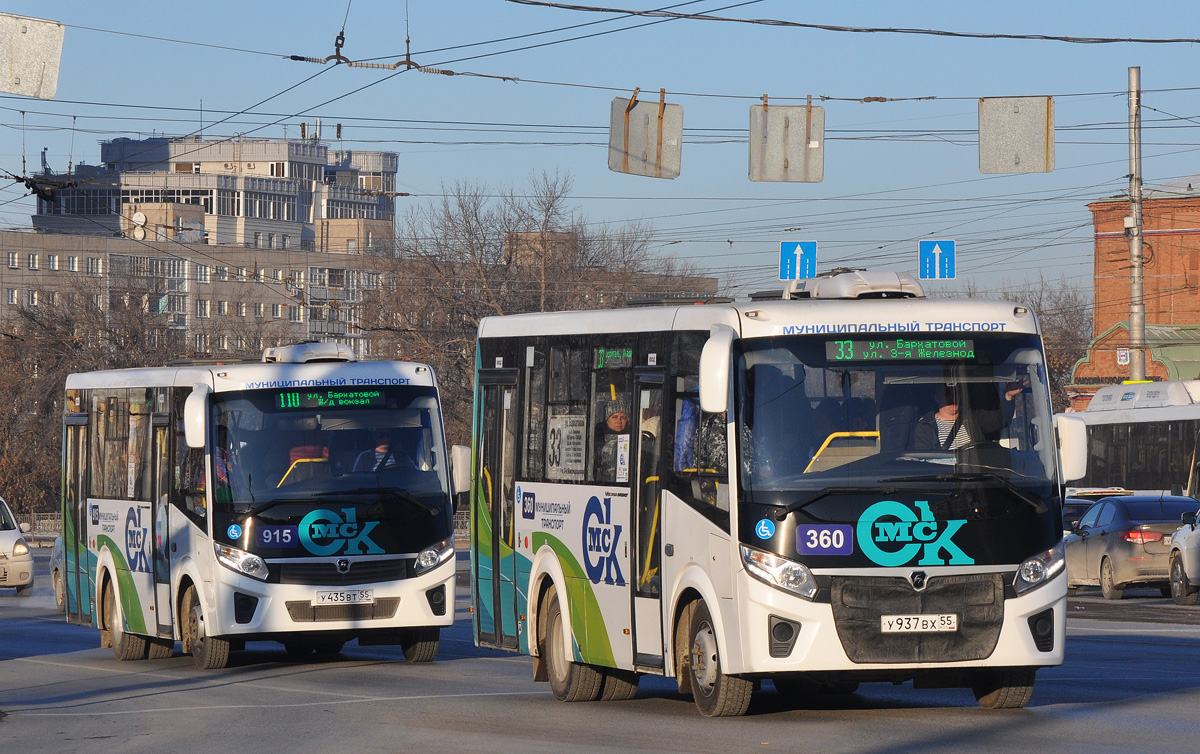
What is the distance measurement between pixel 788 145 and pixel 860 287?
11.8 metres

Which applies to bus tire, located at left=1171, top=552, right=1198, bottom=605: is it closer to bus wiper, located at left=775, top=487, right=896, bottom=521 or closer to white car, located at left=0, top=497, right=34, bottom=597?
bus wiper, located at left=775, top=487, right=896, bottom=521

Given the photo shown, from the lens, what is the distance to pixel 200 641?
17.0m

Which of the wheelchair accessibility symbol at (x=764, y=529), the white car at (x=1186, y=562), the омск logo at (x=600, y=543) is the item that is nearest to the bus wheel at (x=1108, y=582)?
the white car at (x=1186, y=562)

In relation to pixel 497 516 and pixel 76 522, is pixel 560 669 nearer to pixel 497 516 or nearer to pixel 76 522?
pixel 497 516

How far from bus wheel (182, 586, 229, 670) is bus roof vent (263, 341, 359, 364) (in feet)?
7.40

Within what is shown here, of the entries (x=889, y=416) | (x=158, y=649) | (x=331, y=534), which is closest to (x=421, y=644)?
(x=331, y=534)

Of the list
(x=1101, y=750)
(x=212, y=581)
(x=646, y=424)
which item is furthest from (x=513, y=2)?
(x=1101, y=750)

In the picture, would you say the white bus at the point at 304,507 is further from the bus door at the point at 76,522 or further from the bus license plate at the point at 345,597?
the bus door at the point at 76,522

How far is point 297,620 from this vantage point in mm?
16312

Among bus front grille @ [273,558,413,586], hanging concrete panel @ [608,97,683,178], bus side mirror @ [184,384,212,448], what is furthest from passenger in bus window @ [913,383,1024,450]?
hanging concrete panel @ [608,97,683,178]

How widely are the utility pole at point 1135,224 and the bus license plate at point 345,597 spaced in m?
27.1

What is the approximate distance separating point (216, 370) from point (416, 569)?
8.50 ft

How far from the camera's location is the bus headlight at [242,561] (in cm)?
1631

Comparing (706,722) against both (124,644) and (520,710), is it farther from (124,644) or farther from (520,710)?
(124,644)
